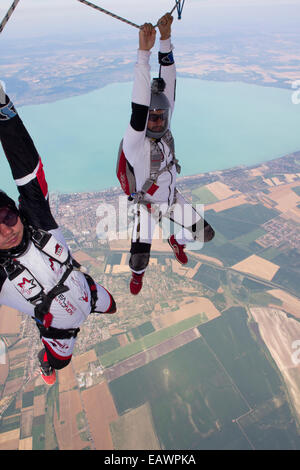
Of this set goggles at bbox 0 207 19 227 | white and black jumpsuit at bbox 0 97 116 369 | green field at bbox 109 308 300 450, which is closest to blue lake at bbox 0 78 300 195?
green field at bbox 109 308 300 450

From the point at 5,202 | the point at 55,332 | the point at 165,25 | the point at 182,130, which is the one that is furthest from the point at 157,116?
the point at 182,130

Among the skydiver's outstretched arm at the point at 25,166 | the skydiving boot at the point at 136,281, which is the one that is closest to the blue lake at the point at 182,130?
the skydiving boot at the point at 136,281

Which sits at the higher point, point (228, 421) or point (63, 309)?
point (63, 309)

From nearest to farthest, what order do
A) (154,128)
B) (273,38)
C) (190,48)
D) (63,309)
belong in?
(63,309)
(154,128)
(190,48)
(273,38)

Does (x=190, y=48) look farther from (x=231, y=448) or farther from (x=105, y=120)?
(x=231, y=448)

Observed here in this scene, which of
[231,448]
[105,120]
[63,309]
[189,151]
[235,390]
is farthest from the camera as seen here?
[105,120]
